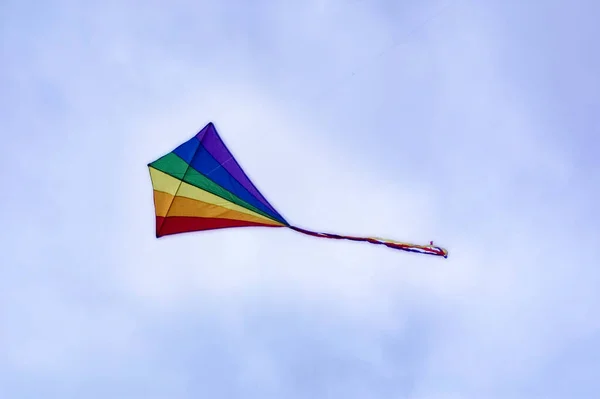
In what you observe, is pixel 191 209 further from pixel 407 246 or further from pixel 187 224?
pixel 407 246

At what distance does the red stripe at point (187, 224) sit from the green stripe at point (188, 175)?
0.58 meters

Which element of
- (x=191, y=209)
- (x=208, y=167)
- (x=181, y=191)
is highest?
(x=208, y=167)

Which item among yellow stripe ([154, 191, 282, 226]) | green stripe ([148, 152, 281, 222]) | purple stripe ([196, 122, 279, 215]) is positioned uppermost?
purple stripe ([196, 122, 279, 215])

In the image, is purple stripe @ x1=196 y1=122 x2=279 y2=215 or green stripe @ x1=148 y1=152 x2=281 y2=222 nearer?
green stripe @ x1=148 y1=152 x2=281 y2=222

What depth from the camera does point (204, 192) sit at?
13.1 metres

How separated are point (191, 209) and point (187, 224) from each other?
1.36ft

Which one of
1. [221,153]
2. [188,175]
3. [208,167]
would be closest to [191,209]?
[188,175]

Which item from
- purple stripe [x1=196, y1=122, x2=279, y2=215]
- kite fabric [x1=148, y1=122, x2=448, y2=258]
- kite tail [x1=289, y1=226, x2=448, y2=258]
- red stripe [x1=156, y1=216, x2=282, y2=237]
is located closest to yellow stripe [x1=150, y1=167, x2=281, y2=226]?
kite fabric [x1=148, y1=122, x2=448, y2=258]

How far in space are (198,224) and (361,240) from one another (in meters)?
4.03

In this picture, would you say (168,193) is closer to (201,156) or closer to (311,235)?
(201,156)

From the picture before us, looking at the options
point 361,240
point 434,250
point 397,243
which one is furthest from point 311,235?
point 434,250

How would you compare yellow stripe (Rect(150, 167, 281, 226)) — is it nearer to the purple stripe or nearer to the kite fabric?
the kite fabric

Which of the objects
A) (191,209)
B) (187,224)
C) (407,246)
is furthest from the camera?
(191,209)

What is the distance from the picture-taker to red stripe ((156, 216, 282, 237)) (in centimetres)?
1245
